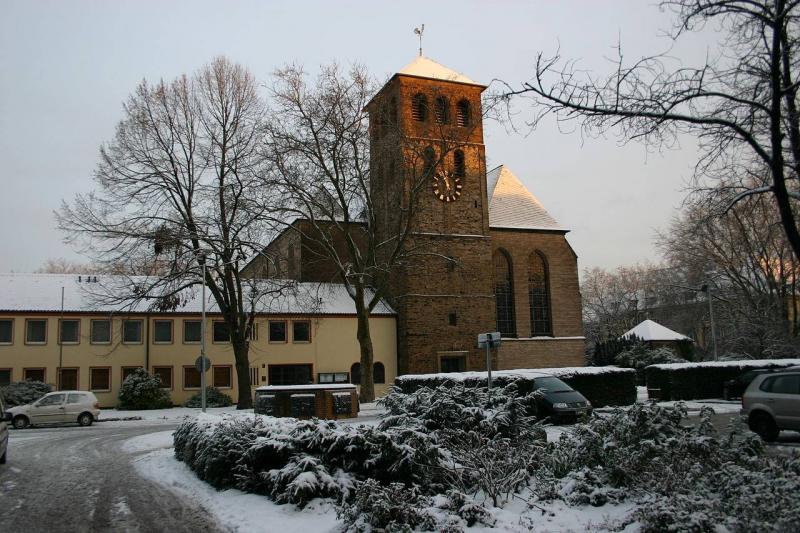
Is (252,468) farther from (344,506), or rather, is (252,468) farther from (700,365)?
(700,365)

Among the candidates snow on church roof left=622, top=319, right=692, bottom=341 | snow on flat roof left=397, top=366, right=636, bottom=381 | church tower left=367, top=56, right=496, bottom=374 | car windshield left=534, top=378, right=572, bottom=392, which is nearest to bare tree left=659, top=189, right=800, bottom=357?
snow on church roof left=622, top=319, right=692, bottom=341

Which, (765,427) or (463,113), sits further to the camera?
(463,113)

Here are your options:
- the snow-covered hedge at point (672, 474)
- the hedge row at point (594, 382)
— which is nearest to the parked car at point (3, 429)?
the snow-covered hedge at point (672, 474)

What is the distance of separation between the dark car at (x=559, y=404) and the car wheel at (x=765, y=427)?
16.7ft

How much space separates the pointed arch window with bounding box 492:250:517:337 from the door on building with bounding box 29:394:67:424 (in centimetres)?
2760

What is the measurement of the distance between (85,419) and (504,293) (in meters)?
28.3

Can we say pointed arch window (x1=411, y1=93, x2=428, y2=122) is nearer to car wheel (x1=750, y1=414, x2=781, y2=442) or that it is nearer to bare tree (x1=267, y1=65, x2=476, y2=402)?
bare tree (x1=267, y1=65, x2=476, y2=402)

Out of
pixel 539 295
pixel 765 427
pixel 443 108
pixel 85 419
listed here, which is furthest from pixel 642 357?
pixel 85 419

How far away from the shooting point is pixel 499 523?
7656mm

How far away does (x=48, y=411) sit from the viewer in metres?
28.7

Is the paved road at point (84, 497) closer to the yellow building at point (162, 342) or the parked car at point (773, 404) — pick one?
the parked car at point (773, 404)

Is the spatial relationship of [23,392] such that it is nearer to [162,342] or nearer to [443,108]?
[162,342]

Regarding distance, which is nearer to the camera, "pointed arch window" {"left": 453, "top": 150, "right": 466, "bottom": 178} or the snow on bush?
the snow on bush

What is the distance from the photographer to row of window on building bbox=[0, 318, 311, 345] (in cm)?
3703
